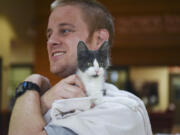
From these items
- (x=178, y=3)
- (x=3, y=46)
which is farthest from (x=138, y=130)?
(x=178, y=3)

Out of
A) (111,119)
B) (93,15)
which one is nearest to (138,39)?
(93,15)

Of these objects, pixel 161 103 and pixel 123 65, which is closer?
pixel 123 65

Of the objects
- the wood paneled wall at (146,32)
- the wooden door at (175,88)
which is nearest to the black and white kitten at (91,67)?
the wood paneled wall at (146,32)

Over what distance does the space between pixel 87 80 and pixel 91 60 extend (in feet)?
0.16

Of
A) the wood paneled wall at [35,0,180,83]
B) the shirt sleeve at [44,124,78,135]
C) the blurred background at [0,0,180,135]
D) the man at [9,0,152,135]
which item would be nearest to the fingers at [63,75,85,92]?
the man at [9,0,152,135]

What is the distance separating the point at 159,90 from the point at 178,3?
2.29m

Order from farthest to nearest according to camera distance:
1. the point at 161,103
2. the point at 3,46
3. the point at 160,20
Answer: the point at 161,103 → the point at 160,20 → the point at 3,46

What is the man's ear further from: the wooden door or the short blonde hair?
the wooden door

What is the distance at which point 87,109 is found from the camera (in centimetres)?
64

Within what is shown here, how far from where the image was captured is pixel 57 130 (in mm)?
628

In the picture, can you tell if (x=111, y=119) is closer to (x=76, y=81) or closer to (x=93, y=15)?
(x=76, y=81)

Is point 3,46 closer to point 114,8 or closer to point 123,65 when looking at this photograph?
point 114,8

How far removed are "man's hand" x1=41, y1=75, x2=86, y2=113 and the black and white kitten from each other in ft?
0.05

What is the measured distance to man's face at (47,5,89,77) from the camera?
704 millimetres
